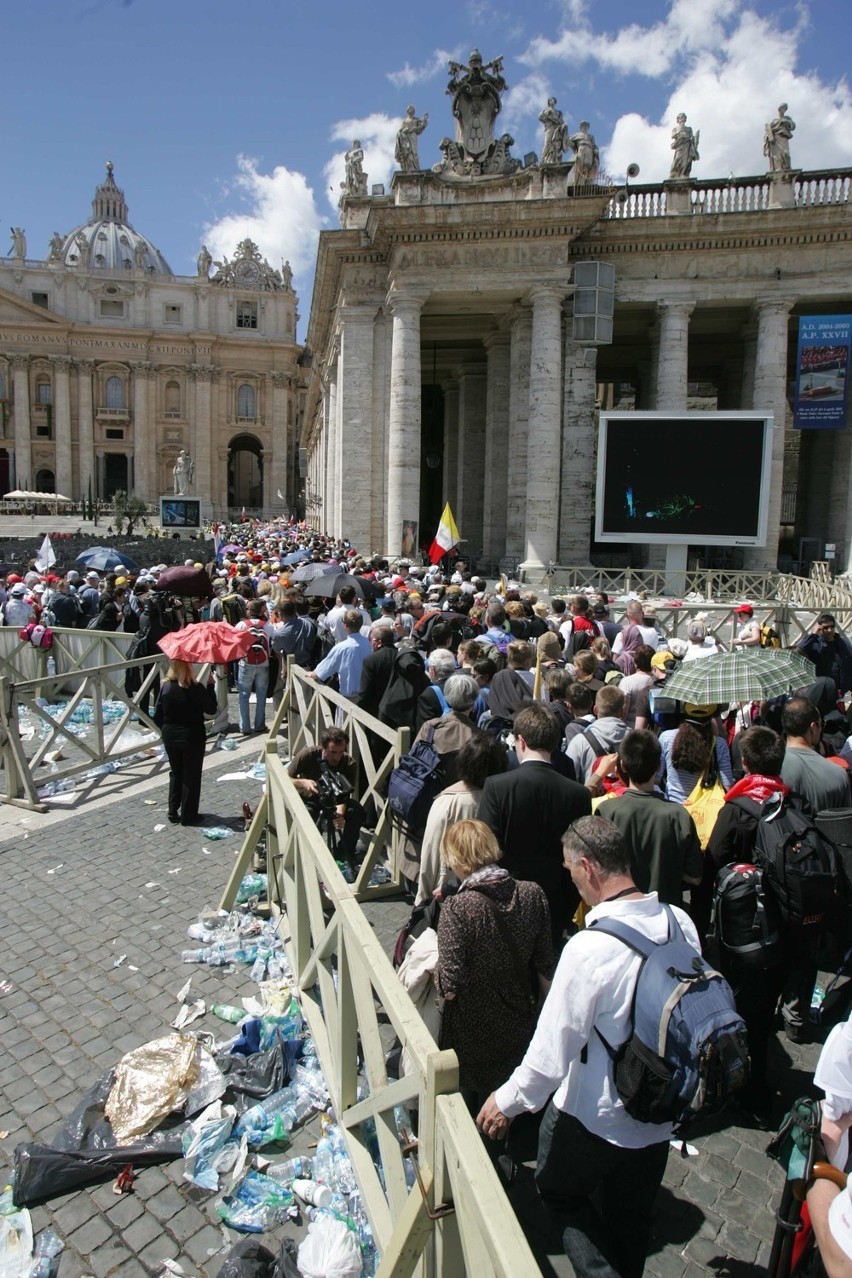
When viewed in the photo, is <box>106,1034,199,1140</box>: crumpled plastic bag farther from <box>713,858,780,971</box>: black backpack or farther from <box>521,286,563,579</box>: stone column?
<box>521,286,563,579</box>: stone column

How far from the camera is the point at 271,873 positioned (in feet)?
18.9

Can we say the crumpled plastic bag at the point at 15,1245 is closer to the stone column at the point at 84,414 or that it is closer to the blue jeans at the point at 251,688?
the blue jeans at the point at 251,688

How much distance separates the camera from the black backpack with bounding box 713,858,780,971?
12.0 feet

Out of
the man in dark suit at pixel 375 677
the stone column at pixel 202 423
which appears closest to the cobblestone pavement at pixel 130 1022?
the man in dark suit at pixel 375 677

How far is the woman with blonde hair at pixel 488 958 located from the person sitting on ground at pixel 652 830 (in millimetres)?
846

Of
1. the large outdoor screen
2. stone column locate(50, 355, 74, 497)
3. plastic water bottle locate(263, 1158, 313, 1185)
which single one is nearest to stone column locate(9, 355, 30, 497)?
stone column locate(50, 355, 74, 497)

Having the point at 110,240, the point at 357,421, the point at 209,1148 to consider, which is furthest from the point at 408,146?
the point at 110,240

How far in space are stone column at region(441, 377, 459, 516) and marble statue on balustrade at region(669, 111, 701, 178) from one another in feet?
35.0

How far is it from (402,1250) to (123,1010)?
9.24ft

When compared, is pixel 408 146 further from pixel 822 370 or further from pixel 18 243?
pixel 18 243

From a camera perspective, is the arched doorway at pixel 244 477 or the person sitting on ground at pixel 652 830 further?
the arched doorway at pixel 244 477

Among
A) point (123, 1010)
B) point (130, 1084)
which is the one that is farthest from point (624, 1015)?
point (123, 1010)

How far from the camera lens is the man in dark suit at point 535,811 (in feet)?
12.9

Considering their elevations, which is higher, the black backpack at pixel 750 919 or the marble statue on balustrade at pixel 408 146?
the marble statue on balustrade at pixel 408 146
